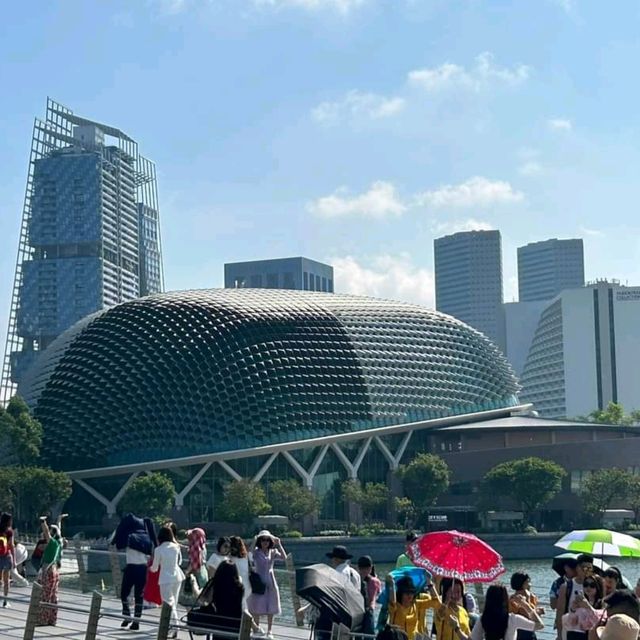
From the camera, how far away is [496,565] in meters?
16.9

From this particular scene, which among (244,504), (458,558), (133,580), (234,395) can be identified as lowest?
(244,504)

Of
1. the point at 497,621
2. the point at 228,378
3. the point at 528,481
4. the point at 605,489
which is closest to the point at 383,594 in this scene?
the point at 497,621

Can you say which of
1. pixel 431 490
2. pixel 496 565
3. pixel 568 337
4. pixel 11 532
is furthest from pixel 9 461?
pixel 568 337

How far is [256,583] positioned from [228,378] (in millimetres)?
89486

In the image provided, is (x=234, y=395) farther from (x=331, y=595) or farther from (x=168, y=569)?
(x=331, y=595)

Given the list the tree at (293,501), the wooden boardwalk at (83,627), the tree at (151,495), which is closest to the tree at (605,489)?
the tree at (293,501)

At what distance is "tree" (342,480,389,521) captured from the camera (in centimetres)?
9925

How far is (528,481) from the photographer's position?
94.4 meters

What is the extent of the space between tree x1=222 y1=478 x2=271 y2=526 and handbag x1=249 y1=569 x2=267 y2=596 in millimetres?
74629

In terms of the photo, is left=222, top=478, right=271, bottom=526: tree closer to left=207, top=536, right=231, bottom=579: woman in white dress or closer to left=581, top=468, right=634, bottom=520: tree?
left=581, top=468, right=634, bottom=520: tree

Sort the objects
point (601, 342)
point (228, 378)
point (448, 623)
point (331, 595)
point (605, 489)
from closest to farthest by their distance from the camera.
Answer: point (448, 623)
point (331, 595)
point (605, 489)
point (228, 378)
point (601, 342)

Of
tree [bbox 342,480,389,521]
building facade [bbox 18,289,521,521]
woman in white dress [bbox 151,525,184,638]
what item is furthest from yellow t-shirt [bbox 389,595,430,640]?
building facade [bbox 18,289,521,521]

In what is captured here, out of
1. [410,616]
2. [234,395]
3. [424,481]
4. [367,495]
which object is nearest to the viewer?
[410,616]

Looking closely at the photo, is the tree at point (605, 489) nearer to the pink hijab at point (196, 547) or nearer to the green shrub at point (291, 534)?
the green shrub at point (291, 534)
